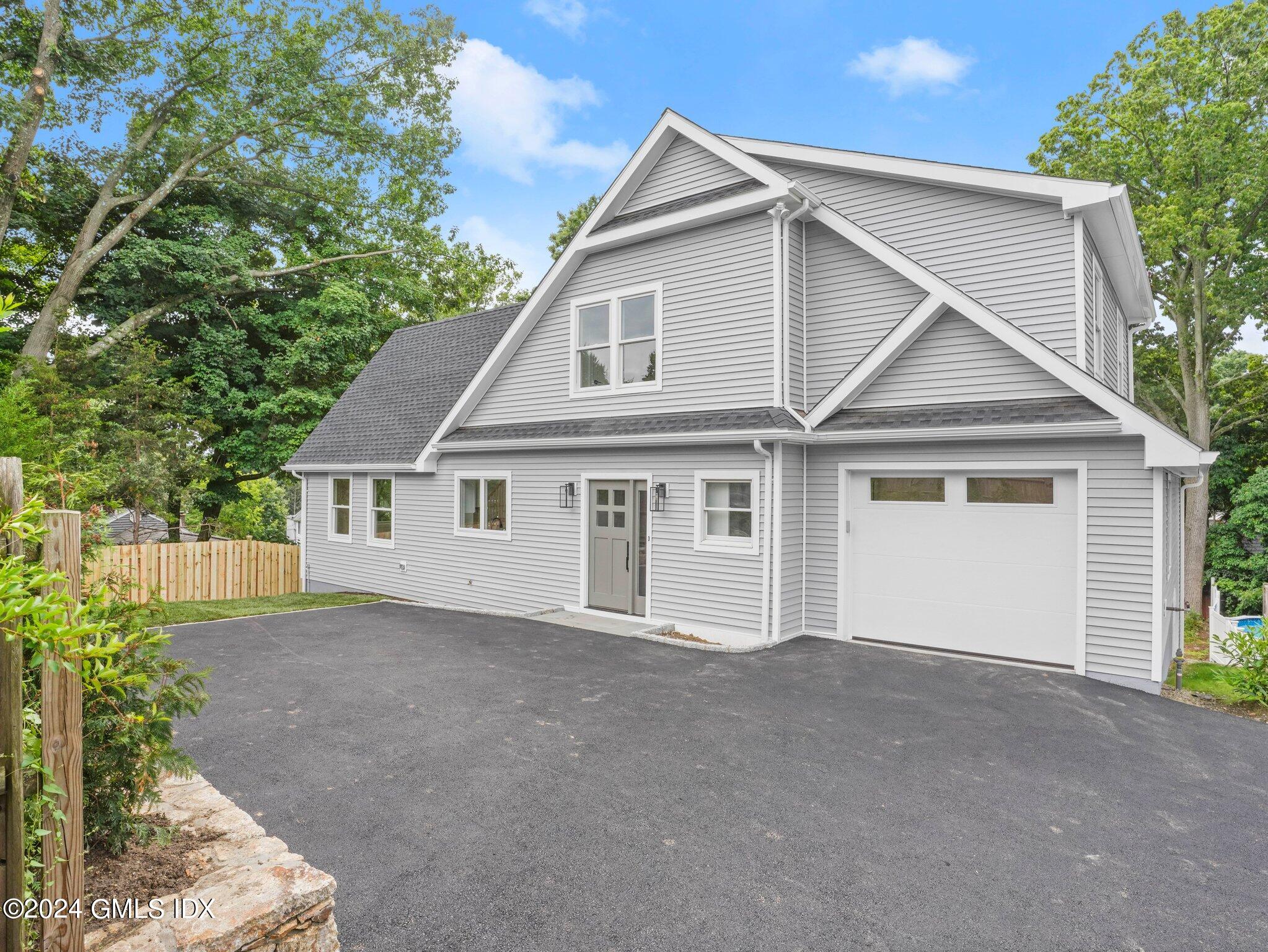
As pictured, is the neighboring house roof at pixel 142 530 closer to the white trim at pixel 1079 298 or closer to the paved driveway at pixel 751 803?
the paved driveway at pixel 751 803

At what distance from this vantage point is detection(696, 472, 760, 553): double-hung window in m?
9.18

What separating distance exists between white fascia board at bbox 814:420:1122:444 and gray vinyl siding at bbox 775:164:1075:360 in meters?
1.68

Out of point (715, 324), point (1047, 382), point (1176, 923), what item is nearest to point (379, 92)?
point (715, 324)

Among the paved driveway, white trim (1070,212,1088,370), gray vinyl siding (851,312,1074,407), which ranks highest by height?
white trim (1070,212,1088,370)

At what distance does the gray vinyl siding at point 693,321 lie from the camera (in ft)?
31.1

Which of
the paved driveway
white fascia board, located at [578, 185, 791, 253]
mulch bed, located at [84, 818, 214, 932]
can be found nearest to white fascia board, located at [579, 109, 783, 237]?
white fascia board, located at [578, 185, 791, 253]

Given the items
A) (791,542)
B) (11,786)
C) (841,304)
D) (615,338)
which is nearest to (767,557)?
(791,542)

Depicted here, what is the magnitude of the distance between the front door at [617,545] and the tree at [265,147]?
15919mm

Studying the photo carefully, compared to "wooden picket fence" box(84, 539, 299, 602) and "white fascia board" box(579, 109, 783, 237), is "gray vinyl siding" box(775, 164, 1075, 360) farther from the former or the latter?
"wooden picket fence" box(84, 539, 299, 602)

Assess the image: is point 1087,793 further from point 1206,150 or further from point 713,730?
point 1206,150

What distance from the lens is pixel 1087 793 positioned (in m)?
4.82

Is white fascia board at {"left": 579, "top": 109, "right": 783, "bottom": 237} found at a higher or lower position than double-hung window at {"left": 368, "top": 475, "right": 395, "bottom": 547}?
higher

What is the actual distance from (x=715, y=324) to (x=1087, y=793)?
7.09 metres

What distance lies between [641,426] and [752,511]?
2201 mm
